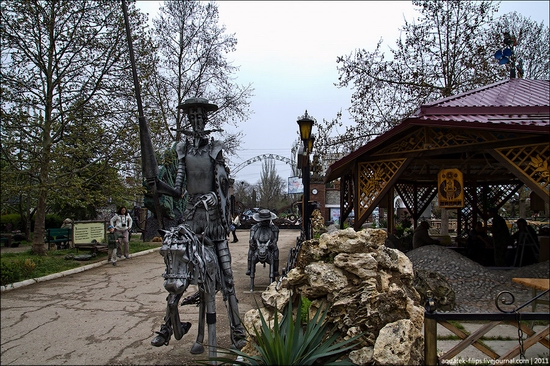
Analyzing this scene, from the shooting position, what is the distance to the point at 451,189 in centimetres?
856

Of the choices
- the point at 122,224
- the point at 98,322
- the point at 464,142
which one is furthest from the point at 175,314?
the point at 122,224

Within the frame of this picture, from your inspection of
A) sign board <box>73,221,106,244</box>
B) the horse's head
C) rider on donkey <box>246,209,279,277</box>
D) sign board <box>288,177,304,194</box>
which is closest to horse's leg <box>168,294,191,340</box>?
the horse's head

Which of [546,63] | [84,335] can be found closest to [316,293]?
[84,335]

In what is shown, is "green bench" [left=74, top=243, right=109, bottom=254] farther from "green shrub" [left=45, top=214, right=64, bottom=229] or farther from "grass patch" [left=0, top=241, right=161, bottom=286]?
"green shrub" [left=45, top=214, right=64, bottom=229]

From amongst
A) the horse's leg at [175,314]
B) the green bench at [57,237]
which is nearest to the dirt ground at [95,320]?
the horse's leg at [175,314]

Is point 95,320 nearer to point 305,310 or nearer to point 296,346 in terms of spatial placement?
point 305,310

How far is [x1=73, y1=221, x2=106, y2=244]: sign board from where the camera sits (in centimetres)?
1470

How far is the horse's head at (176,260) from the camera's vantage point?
12.2 ft

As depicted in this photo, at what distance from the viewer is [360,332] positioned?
11.9ft

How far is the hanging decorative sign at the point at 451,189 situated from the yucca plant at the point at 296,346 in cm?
582

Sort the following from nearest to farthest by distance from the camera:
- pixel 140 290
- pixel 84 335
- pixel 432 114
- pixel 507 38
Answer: pixel 84 335 → pixel 432 114 → pixel 140 290 → pixel 507 38

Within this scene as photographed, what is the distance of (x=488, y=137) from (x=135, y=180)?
39.6ft

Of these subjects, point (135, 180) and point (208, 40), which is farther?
point (208, 40)

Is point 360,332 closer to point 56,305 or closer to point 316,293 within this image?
point 316,293
